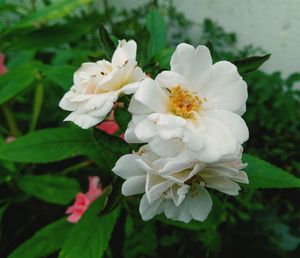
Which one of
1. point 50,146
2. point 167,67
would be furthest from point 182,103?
point 50,146

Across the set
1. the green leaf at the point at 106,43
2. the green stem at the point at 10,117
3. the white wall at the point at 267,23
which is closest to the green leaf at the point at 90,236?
the green leaf at the point at 106,43

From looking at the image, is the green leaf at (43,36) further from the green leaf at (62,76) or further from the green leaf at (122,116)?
the green leaf at (122,116)

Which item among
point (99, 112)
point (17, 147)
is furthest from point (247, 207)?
point (99, 112)

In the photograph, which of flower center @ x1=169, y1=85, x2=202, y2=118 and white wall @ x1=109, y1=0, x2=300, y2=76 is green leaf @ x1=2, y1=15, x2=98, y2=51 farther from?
white wall @ x1=109, y1=0, x2=300, y2=76

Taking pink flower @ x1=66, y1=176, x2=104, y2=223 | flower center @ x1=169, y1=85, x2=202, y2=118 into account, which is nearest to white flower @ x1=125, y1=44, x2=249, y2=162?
flower center @ x1=169, y1=85, x2=202, y2=118

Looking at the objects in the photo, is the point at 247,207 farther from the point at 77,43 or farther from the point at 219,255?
the point at 77,43

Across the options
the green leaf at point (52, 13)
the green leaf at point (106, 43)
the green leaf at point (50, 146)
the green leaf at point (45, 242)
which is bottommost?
the green leaf at point (45, 242)
